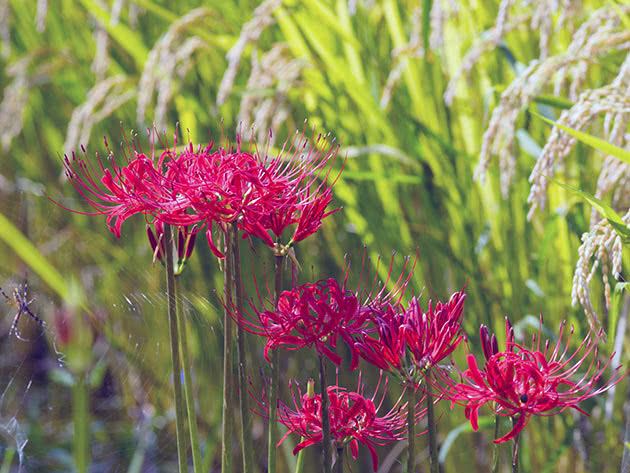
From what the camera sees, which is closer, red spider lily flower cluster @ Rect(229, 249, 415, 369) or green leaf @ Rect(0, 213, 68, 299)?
red spider lily flower cluster @ Rect(229, 249, 415, 369)

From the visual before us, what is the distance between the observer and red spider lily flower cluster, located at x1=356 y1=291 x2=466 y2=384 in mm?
371

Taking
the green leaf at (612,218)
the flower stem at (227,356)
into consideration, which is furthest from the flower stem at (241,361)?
the green leaf at (612,218)

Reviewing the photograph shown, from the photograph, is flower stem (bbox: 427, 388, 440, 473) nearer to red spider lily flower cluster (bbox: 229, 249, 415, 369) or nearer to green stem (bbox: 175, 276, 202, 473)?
red spider lily flower cluster (bbox: 229, 249, 415, 369)

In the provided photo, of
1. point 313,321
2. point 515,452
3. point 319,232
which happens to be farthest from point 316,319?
point 319,232

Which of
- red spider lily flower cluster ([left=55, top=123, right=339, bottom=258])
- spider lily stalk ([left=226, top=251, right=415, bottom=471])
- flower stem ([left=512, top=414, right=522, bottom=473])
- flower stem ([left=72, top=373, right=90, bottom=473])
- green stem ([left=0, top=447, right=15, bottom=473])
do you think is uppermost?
red spider lily flower cluster ([left=55, top=123, right=339, bottom=258])

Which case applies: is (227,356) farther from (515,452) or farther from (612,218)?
(612,218)

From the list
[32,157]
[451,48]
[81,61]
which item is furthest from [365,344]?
[32,157]

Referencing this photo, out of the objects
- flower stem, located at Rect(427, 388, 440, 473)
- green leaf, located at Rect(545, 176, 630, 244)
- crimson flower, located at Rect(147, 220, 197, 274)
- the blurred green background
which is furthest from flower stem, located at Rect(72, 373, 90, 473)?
green leaf, located at Rect(545, 176, 630, 244)

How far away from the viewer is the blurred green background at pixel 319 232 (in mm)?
473

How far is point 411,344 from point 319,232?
28.7 inches

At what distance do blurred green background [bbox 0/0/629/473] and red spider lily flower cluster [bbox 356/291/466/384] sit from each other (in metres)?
0.13

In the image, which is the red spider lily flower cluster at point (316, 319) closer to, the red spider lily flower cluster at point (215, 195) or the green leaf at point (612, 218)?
the red spider lily flower cluster at point (215, 195)

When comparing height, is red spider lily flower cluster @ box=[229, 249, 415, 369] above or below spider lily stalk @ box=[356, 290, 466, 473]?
above

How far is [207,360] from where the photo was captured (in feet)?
1.61
